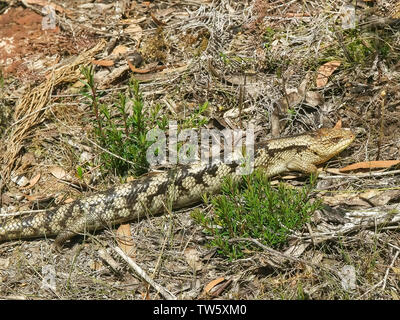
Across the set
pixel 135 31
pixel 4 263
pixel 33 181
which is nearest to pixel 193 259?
pixel 4 263

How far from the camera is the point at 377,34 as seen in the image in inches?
258

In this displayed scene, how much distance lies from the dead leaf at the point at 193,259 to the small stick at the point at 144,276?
421 mm

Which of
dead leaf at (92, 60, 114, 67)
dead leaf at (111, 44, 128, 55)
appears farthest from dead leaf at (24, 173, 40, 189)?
dead leaf at (111, 44, 128, 55)

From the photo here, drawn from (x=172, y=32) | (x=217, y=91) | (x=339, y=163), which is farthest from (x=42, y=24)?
(x=339, y=163)

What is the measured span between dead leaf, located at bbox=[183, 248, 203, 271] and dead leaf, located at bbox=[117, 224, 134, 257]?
635mm

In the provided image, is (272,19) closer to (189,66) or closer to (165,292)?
(189,66)

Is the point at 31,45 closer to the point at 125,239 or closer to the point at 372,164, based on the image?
the point at 125,239

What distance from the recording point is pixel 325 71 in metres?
6.69

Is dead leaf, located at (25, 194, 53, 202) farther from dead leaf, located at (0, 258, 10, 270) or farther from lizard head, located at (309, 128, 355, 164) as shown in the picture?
lizard head, located at (309, 128, 355, 164)

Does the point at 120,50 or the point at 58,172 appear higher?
the point at 120,50

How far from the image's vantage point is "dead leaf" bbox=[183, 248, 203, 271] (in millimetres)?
5207

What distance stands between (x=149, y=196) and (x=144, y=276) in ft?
3.77

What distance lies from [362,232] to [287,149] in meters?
1.54

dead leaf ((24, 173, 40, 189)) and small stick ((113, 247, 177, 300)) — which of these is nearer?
small stick ((113, 247, 177, 300))
